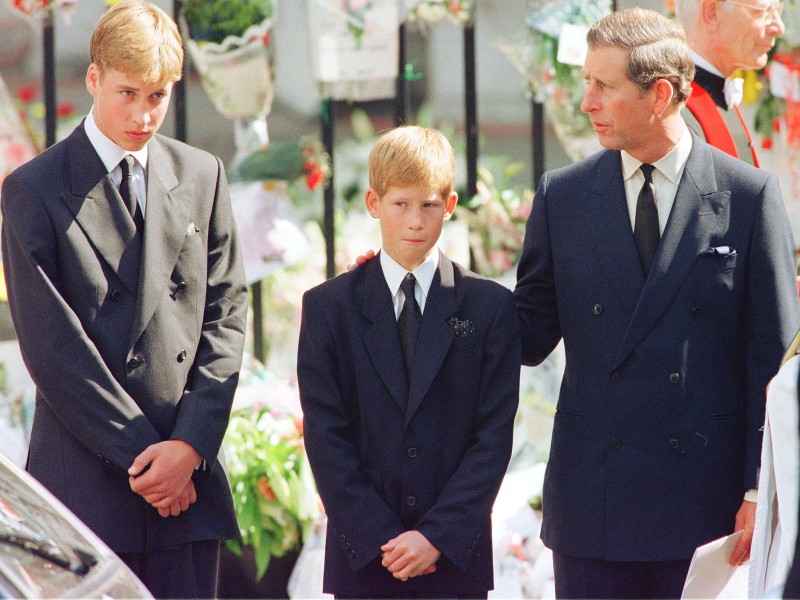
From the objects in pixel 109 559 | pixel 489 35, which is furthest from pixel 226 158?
pixel 109 559

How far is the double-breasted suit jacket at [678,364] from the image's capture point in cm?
285

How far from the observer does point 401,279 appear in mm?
2928

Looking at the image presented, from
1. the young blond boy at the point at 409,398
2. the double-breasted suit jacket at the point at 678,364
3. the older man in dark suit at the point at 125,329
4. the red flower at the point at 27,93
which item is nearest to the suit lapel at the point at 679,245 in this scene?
the double-breasted suit jacket at the point at 678,364

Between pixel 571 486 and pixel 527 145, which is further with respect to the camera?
pixel 527 145

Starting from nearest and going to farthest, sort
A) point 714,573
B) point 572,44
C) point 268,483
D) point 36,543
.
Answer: point 36,543 → point 714,573 → point 268,483 → point 572,44

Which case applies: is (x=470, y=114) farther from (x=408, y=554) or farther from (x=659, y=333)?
(x=408, y=554)

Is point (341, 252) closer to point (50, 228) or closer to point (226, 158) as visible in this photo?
point (226, 158)

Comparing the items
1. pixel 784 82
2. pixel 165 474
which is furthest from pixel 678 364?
pixel 784 82

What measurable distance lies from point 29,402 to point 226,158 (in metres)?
1.16

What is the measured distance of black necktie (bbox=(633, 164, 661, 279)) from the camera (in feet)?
9.61

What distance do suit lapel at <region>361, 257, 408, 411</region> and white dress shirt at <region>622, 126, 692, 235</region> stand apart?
0.63m

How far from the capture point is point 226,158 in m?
4.61

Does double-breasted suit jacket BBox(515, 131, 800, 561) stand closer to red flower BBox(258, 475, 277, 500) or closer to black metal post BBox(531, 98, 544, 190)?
red flower BBox(258, 475, 277, 500)

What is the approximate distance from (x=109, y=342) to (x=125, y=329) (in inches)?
1.9
